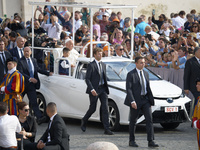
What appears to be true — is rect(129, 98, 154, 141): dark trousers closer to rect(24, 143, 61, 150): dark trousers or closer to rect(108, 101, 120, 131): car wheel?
rect(108, 101, 120, 131): car wheel

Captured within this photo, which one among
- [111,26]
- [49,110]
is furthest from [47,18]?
[49,110]

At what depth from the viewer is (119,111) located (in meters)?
12.3

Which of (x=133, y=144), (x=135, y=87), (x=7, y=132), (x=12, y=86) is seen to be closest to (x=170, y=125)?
(x=133, y=144)

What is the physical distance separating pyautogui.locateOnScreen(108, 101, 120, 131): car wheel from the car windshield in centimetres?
68

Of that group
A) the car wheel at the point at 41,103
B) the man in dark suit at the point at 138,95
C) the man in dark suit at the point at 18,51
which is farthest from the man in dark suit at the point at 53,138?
the man in dark suit at the point at 18,51

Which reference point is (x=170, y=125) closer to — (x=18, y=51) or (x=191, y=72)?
(x=191, y=72)

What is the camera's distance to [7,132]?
8.47 m

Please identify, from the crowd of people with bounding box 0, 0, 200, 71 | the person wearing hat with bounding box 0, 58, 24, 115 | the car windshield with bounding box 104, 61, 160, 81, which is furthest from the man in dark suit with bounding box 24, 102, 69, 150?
the crowd of people with bounding box 0, 0, 200, 71

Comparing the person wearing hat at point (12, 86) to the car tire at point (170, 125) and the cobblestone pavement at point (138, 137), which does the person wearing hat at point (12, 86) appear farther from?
the car tire at point (170, 125)

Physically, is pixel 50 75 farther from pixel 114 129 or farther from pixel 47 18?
pixel 47 18

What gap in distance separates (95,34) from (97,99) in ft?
20.7

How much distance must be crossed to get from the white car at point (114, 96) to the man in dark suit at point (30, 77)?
46cm

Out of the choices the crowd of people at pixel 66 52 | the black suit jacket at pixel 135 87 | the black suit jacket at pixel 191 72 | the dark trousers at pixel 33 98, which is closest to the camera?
the crowd of people at pixel 66 52

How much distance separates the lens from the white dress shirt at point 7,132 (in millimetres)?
8461
